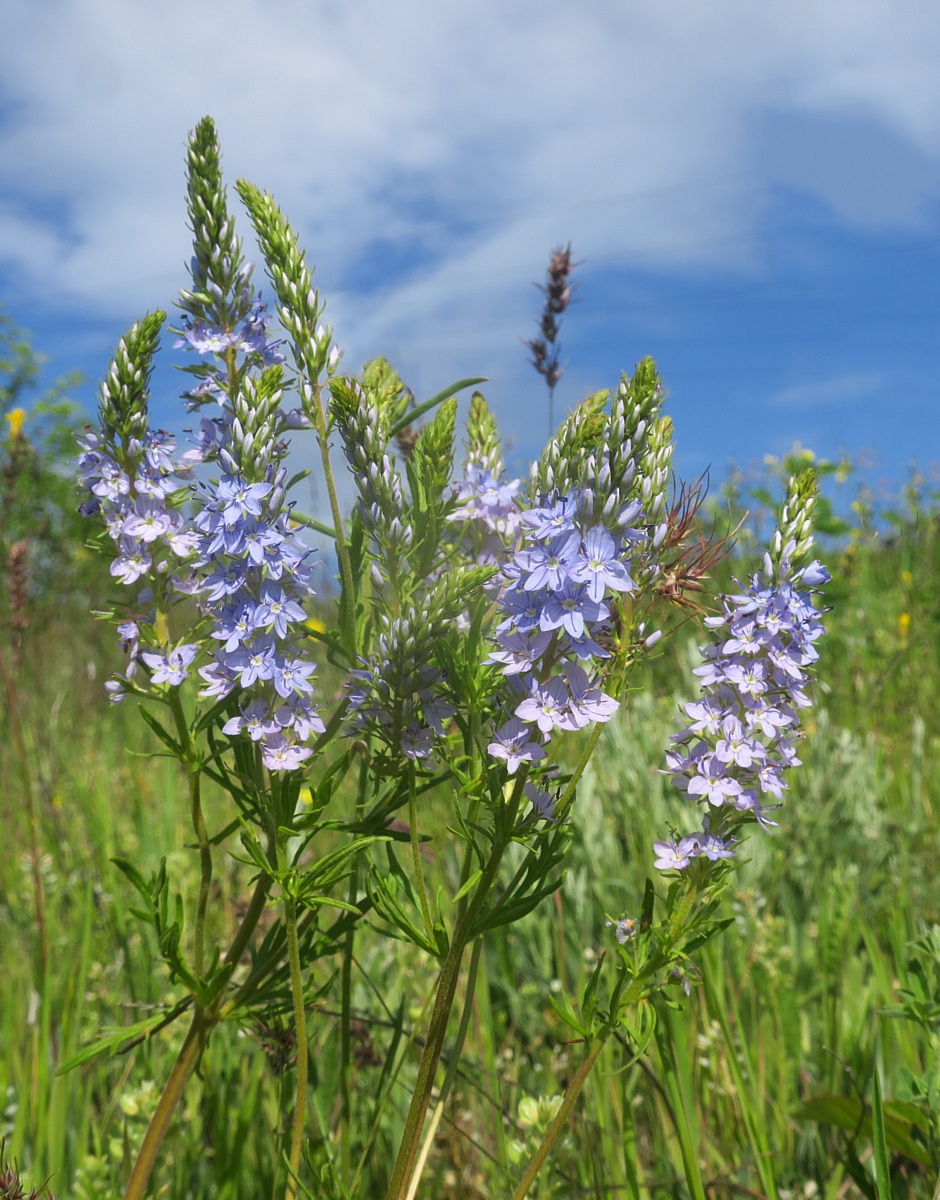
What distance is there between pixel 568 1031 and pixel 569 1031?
4.5 inches

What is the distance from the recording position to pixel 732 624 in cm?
180

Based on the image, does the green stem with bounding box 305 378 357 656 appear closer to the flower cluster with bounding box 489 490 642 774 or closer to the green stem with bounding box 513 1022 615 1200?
the flower cluster with bounding box 489 490 642 774

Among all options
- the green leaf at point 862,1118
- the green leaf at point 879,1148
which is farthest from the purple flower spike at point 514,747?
the green leaf at point 862,1118

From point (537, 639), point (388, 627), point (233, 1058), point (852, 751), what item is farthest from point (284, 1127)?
point (852, 751)

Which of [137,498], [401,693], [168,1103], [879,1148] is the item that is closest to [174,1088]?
[168,1103]

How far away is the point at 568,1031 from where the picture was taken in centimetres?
321

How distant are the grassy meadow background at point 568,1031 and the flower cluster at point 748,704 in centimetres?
27

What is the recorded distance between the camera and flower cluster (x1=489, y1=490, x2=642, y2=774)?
1.54 m

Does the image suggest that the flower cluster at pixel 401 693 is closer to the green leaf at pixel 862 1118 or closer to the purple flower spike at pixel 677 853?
the purple flower spike at pixel 677 853

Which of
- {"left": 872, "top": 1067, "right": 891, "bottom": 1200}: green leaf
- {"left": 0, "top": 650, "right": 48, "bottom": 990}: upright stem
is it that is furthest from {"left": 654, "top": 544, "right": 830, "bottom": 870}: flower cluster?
{"left": 0, "top": 650, "right": 48, "bottom": 990}: upright stem

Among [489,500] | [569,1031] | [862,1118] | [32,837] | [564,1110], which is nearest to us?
[564,1110]

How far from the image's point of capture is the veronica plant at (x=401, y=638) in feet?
5.32

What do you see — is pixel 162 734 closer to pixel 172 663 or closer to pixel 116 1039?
pixel 172 663

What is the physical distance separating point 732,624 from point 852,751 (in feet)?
12.6
